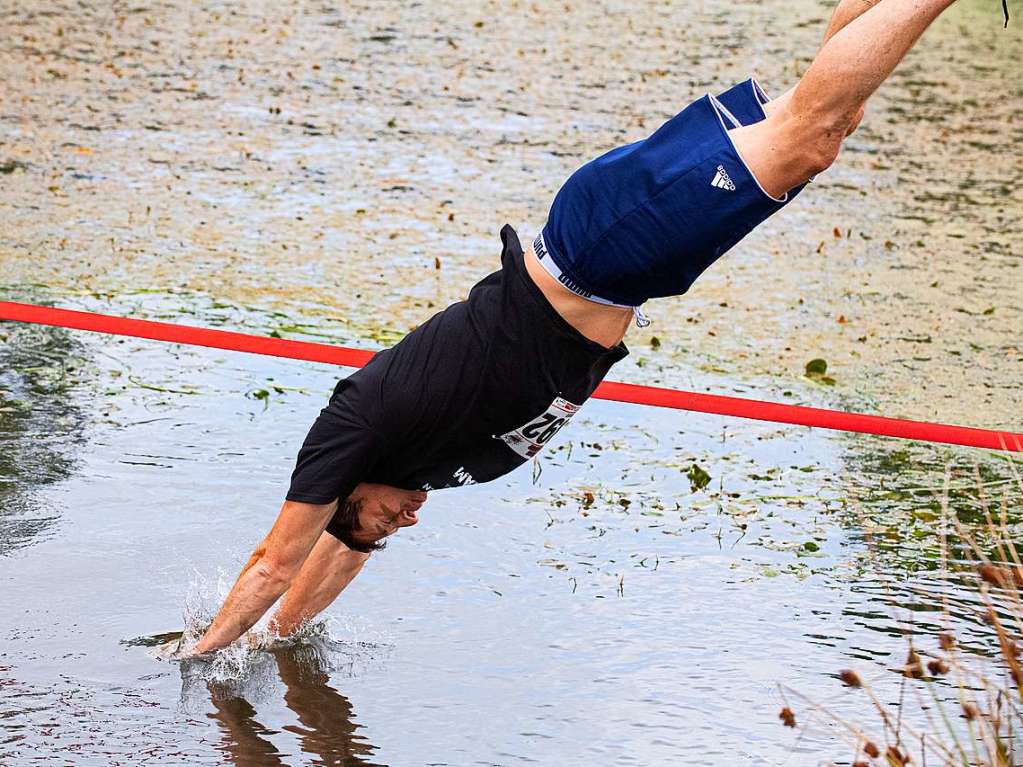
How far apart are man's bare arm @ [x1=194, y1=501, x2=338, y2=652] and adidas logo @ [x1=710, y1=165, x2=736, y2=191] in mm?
1378

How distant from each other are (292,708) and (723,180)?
1.89 metres

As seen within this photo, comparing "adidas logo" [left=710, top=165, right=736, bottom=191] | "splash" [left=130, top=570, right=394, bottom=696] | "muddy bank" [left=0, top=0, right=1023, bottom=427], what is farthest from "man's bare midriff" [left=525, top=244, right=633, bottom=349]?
"muddy bank" [left=0, top=0, right=1023, bottom=427]

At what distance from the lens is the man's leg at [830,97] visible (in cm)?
344

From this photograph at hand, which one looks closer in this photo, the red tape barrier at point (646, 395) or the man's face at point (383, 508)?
the man's face at point (383, 508)

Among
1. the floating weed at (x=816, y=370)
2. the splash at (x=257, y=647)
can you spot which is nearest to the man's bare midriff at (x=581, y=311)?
the splash at (x=257, y=647)

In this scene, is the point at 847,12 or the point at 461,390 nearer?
the point at 847,12

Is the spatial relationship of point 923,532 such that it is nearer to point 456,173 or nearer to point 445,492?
point 445,492

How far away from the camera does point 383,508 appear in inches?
170

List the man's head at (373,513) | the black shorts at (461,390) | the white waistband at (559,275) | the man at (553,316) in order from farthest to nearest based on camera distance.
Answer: the man's head at (373,513) → the black shorts at (461,390) → the white waistband at (559,275) → the man at (553,316)

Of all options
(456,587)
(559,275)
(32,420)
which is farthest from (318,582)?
(32,420)

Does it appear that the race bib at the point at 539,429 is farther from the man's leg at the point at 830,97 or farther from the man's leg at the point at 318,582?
the man's leg at the point at 830,97

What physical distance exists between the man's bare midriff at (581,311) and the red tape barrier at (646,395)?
3.63ft

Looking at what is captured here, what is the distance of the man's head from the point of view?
432 centimetres

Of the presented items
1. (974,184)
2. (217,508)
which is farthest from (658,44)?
(217,508)
